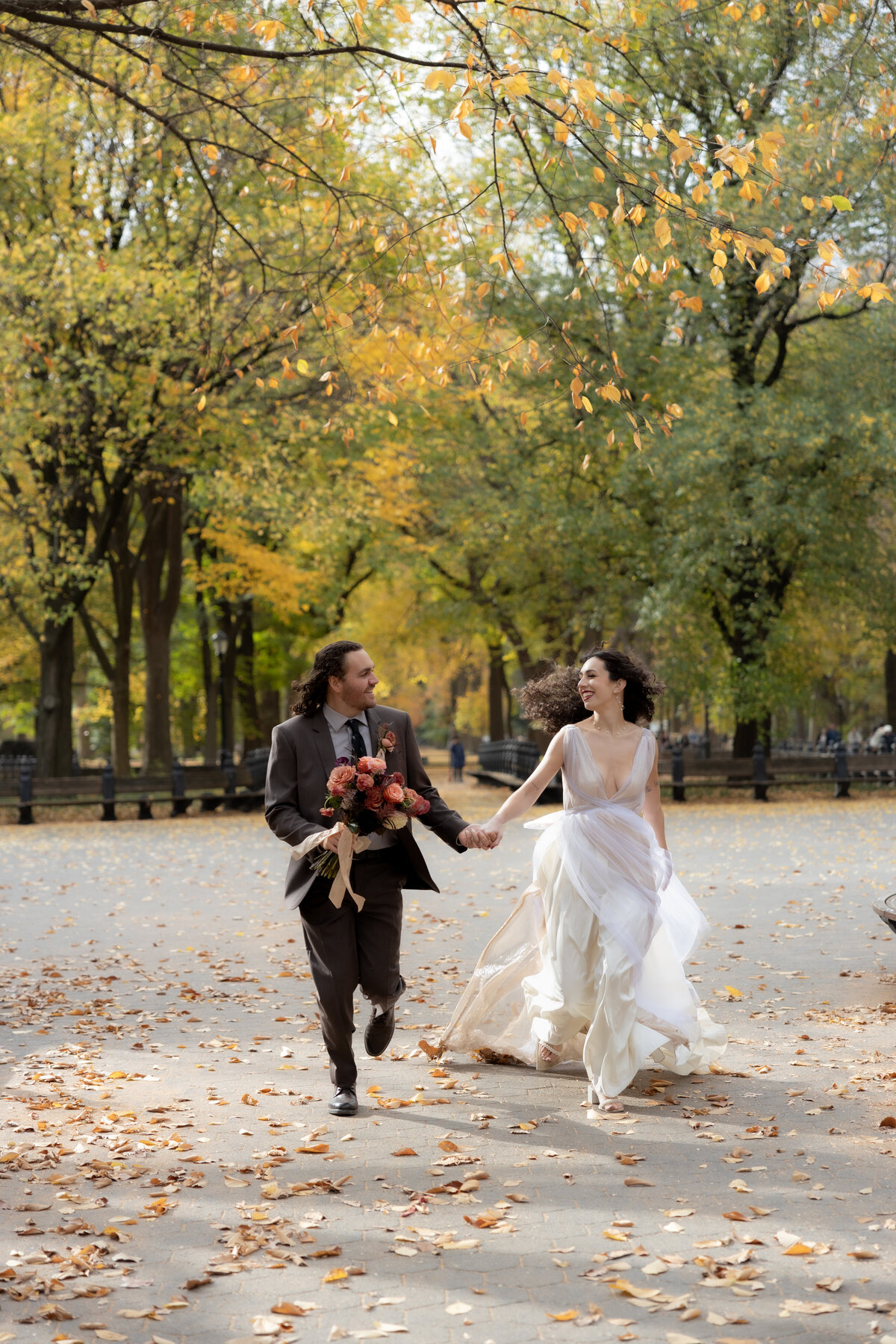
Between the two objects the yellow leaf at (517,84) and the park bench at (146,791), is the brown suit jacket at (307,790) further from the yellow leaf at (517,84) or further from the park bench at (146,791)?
the park bench at (146,791)

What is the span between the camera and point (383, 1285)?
3959mm

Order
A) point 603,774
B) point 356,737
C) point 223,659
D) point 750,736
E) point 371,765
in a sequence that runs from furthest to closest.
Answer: point 223,659 → point 750,736 → point 603,774 → point 356,737 → point 371,765

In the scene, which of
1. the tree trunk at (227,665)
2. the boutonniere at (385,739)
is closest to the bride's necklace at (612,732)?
the boutonniere at (385,739)

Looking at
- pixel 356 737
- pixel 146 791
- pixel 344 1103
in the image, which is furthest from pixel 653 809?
pixel 146 791

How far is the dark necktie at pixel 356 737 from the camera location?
19.7 feet

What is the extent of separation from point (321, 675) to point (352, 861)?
816 millimetres

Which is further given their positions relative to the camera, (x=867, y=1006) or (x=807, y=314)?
(x=807, y=314)

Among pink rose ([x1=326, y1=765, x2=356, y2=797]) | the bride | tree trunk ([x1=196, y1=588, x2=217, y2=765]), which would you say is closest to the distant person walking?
tree trunk ([x1=196, y1=588, x2=217, y2=765])

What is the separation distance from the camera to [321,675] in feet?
19.5

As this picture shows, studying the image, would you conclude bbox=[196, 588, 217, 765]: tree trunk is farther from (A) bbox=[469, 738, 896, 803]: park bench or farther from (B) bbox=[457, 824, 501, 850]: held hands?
(B) bbox=[457, 824, 501, 850]: held hands

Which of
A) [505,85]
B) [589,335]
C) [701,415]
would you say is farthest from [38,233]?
[505,85]

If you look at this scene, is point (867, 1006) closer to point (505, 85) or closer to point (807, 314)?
point (505, 85)

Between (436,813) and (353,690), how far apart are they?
2.20ft

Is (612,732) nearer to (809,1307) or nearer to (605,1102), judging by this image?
(605,1102)
